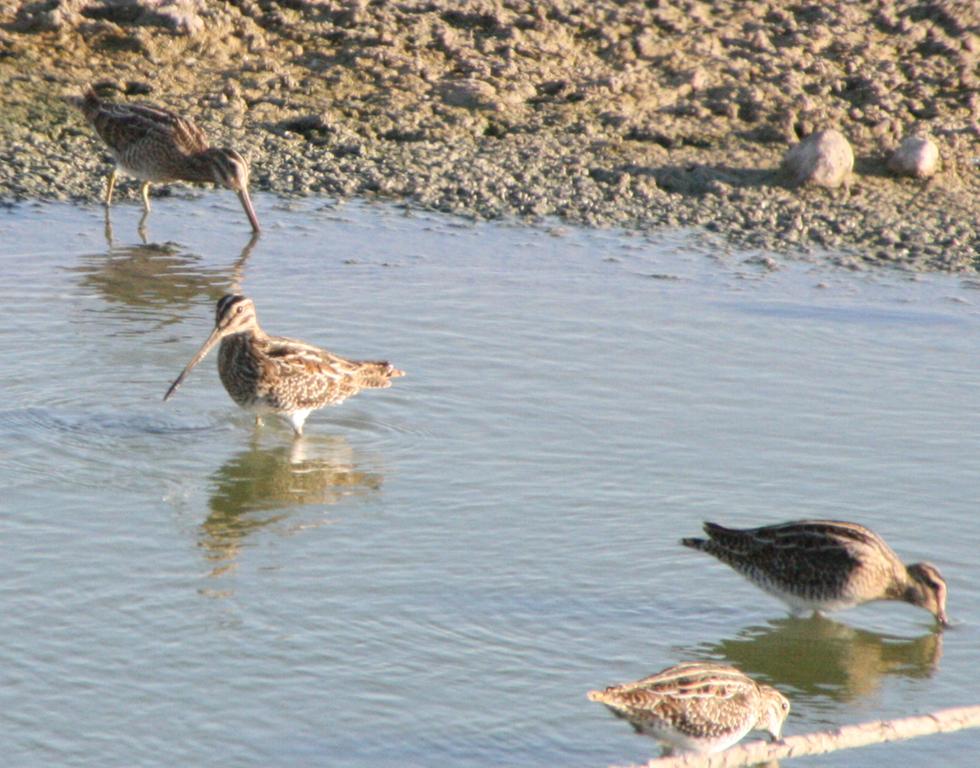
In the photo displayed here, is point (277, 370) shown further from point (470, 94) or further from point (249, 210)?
point (470, 94)

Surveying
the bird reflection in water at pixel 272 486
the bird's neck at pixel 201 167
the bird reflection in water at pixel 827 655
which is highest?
the bird's neck at pixel 201 167

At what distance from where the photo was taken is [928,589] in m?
8.55

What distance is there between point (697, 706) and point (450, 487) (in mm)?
3047

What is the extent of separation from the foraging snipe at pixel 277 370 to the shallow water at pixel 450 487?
229 millimetres

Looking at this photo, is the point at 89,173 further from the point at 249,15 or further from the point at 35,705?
the point at 35,705

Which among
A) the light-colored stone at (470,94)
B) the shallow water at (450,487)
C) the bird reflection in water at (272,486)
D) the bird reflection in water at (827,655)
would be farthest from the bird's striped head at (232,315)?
the light-colored stone at (470,94)

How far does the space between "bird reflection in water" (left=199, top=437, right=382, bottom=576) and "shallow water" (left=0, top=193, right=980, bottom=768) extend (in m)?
0.03

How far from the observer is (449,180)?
15.6 meters

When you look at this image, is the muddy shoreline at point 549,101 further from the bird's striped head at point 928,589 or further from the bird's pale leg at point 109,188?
the bird's striped head at point 928,589

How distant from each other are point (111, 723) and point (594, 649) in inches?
85.3

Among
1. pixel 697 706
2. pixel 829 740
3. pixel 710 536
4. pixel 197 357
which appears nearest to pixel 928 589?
pixel 710 536

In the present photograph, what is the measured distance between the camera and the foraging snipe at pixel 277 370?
1070 cm

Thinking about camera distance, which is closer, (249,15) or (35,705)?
(35,705)

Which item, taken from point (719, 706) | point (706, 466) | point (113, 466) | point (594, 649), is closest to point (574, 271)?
point (706, 466)
